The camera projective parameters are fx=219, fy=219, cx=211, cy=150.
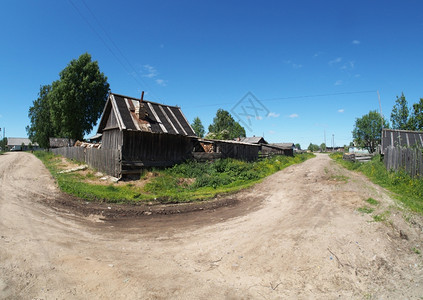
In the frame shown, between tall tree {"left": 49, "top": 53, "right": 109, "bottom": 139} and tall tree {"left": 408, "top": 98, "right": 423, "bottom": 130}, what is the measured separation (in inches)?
1735

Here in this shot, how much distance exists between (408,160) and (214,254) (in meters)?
11.1

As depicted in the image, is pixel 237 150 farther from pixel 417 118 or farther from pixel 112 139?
pixel 417 118

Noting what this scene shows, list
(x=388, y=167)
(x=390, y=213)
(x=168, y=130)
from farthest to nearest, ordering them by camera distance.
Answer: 1. (x=168, y=130)
2. (x=388, y=167)
3. (x=390, y=213)

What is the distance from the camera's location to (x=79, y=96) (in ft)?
96.1

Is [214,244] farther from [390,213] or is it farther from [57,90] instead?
[57,90]

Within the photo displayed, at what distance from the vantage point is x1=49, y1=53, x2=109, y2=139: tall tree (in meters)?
28.9

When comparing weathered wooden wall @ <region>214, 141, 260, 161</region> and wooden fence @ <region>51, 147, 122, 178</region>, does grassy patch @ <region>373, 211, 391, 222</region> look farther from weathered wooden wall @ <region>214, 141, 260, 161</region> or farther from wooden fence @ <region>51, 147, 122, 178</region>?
weathered wooden wall @ <region>214, 141, 260, 161</region>

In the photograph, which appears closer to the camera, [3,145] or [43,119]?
[43,119]

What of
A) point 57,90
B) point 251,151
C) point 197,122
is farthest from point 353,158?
point 197,122

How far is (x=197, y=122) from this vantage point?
5919 centimetres

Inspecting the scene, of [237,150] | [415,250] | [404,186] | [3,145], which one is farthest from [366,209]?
[3,145]

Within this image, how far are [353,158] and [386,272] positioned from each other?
22900 millimetres

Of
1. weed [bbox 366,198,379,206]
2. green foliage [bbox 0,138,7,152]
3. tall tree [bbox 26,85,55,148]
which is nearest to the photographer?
weed [bbox 366,198,379,206]

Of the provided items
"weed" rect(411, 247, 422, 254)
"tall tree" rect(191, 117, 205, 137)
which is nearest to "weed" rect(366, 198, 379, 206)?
"weed" rect(411, 247, 422, 254)
